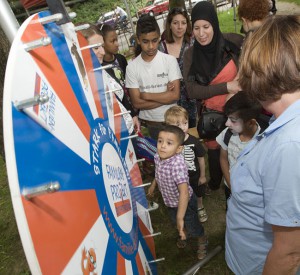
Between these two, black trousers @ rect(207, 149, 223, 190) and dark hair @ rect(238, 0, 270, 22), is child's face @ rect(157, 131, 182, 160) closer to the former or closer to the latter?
black trousers @ rect(207, 149, 223, 190)

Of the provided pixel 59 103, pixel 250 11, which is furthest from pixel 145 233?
pixel 250 11

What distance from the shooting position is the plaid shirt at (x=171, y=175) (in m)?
1.96

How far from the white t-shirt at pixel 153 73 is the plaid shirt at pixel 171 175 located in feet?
3.31

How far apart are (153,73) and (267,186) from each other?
2092 millimetres

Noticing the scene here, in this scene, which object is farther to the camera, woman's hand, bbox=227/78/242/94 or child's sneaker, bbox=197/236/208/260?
child's sneaker, bbox=197/236/208/260

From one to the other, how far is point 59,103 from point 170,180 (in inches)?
52.2

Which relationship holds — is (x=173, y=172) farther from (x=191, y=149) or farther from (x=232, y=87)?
(x=232, y=87)

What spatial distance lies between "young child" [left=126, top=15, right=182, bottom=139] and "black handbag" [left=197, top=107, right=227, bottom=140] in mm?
541

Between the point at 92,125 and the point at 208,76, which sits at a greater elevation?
the point at 92,125

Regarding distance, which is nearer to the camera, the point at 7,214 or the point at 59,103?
the point at 59,103

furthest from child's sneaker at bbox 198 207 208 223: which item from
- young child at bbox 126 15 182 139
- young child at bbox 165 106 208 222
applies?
young child at bbox 126 15 182 139

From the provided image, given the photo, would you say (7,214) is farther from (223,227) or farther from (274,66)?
(274,66)

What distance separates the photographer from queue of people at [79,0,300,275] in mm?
905

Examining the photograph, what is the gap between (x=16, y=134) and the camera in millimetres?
584
